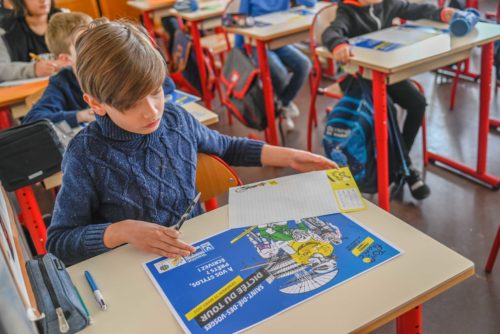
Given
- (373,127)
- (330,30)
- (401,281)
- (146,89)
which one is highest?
(146,89)

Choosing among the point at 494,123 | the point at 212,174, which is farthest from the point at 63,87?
the point at 494,123

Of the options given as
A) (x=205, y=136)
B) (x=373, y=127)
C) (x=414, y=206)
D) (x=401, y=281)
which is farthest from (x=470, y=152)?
(x=401, y=281)

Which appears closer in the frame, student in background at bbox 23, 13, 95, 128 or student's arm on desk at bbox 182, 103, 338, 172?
student's arm on desk at bbox 182, 103, 338, 172

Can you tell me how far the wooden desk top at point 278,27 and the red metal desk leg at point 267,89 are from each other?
0.06 metres

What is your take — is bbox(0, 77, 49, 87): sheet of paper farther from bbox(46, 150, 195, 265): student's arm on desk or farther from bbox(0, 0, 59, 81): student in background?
bbox(46, 150, 195, 265): student's arm on desk

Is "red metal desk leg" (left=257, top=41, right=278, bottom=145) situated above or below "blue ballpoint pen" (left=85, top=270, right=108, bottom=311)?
below

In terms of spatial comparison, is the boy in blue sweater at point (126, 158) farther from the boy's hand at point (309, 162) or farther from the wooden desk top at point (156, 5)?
the wooden desk top at point (156, 5)

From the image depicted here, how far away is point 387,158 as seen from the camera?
79.8 inches

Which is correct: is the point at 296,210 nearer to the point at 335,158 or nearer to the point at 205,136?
the point at 205,136

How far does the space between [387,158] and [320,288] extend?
1.34 metres

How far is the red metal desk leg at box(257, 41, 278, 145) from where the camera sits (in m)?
2.62

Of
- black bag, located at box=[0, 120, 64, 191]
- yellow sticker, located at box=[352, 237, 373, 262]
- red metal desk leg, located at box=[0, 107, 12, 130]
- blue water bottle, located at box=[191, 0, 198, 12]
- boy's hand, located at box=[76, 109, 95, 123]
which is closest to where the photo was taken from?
yellow sticker, located at box=[352, 237, 373, 262]

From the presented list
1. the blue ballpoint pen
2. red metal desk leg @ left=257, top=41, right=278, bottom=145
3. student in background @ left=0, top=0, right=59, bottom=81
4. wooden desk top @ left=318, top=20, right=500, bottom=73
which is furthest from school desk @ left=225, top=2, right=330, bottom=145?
the blue ballpoint pen

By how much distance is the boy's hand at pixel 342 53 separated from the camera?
1.96 meters
